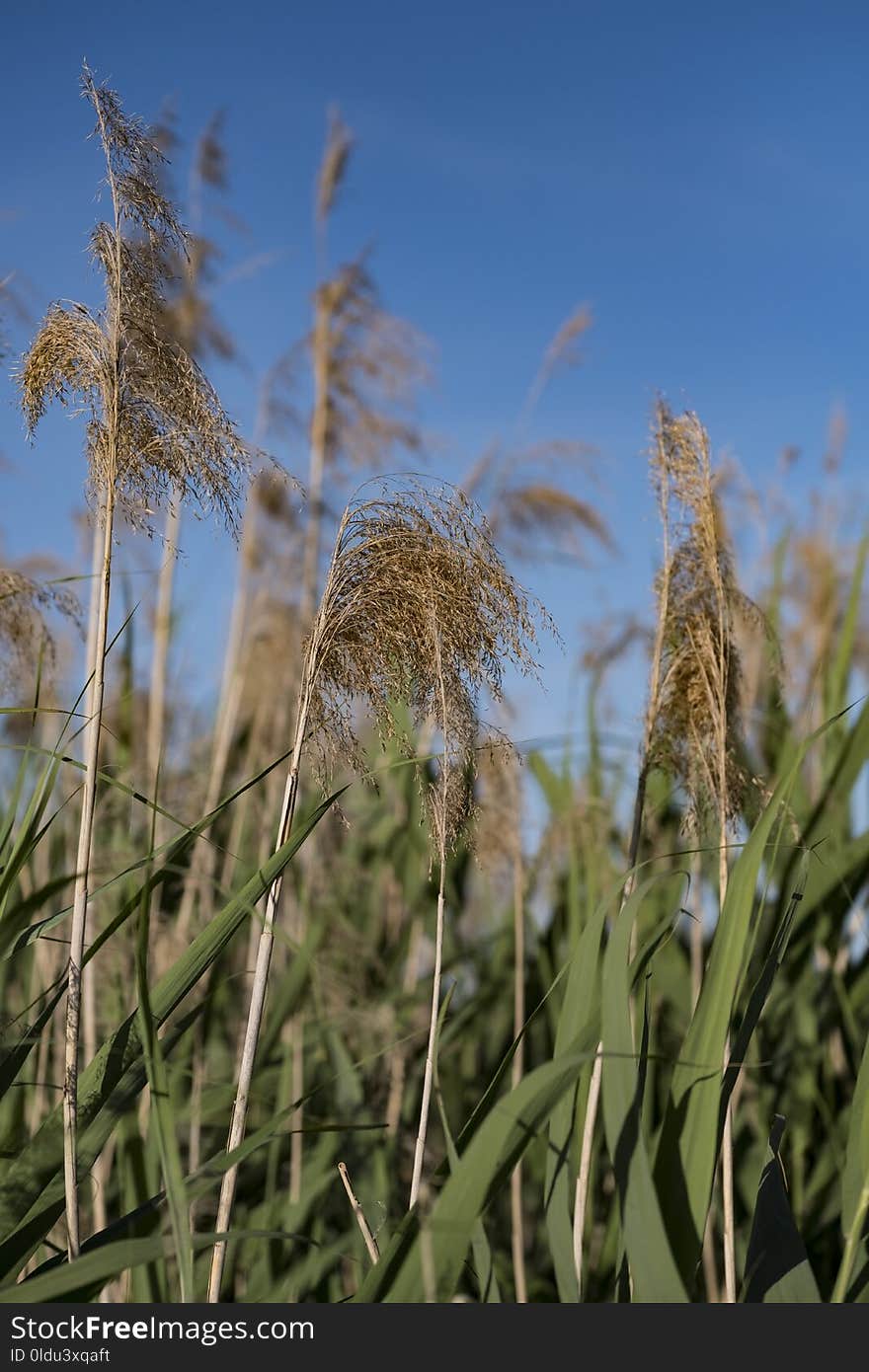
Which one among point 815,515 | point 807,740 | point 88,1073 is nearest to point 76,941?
point 88,1073

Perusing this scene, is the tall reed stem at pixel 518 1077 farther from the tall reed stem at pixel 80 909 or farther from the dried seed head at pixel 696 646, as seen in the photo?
the tall reed stem at pixel 80 909

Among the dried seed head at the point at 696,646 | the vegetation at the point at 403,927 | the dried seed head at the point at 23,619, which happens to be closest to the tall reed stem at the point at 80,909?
the vegetation at the point at 403,927

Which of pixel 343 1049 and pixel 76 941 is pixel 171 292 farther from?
pixel 343 1049

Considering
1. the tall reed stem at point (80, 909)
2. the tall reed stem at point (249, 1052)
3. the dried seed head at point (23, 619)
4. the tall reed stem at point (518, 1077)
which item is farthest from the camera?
the tall reed stem at point (518, 1077)

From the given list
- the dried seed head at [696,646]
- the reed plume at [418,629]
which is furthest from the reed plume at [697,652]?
the reed plume at [418,629]

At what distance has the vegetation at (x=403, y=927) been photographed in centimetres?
140

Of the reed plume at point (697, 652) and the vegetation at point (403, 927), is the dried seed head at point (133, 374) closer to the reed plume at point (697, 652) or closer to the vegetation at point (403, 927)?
the vegetation at point (403, 927)

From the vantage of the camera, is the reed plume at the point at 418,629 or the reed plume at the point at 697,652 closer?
the reed plume at the point at 418,629

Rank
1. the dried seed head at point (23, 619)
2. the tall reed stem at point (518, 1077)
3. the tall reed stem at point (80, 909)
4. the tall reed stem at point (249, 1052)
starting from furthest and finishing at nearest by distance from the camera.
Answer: the tall reed stem at point (518, 1077)
the dried seed head at point (23, 619)
the tall reed stem at point (249, 1052)
the tall reed stem at point (80, 909)

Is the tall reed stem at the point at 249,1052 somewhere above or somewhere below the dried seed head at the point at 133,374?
below

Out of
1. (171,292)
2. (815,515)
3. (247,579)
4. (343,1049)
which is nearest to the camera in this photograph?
(171,292)

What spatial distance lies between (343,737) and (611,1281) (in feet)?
7.00

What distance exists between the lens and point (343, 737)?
5.41 ft

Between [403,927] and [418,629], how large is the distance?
3.28m
